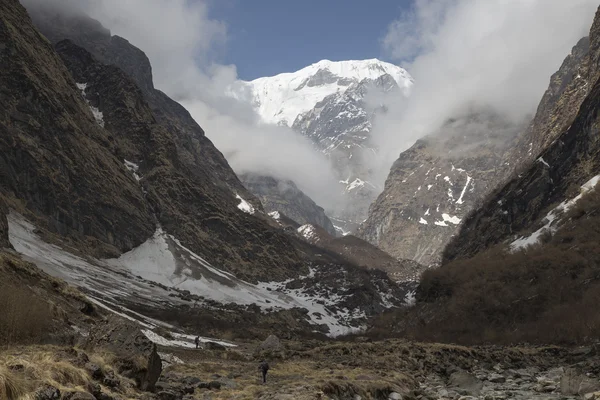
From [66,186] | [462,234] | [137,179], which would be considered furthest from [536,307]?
[137,179]

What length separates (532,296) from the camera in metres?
64.6

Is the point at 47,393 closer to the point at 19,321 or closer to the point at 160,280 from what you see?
the point at 19,321

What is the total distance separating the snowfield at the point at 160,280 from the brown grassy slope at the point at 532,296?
4683 centimetres

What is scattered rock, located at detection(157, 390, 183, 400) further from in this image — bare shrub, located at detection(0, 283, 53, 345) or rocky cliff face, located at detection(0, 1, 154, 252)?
rocky cliff face, located at detection(0, 1, 154, 252)

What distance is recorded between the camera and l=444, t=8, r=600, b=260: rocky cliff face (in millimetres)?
99062

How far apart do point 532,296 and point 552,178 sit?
5687 centimetres

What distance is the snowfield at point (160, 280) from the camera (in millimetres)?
92800

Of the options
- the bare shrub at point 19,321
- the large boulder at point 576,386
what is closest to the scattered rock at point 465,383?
the large boulder at point 576,386

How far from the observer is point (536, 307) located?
205 ft

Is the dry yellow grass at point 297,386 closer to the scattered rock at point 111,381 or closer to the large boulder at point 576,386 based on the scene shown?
the scattered rock at point 111,381

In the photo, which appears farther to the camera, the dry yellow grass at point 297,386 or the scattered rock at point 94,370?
the dry yellow grass at point 297,386

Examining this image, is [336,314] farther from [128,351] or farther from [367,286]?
[128,351]

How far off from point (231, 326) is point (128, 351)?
8107cm

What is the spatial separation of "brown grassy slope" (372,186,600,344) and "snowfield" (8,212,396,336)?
46834 millimetres
